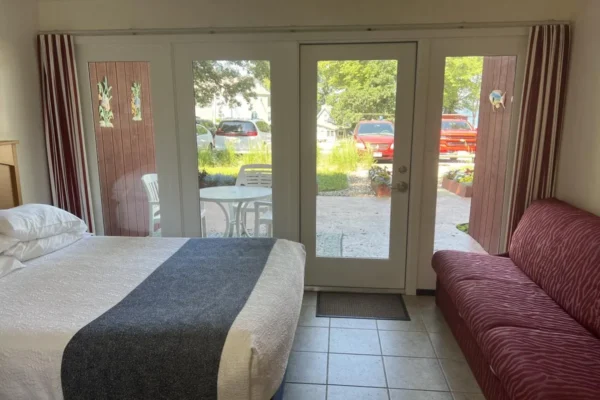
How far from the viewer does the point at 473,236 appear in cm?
325

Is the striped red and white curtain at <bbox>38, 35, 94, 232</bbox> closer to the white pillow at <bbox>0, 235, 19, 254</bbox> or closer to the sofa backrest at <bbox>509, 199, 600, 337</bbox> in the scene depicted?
the white pillow at <bbox>0, 235, 19, 254</bbox>

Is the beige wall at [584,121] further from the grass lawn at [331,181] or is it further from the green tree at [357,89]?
the grass lawn at [331,181]

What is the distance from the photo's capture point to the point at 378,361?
243cm

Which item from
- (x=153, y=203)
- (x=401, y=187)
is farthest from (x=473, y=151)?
(x=153, y=203)

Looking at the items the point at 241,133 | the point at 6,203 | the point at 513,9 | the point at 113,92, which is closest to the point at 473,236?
the point at 513,9

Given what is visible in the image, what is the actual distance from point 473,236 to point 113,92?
3.09 meters

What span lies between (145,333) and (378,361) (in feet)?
4.75

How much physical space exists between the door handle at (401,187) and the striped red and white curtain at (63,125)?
2455mm

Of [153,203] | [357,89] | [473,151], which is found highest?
[357,89]

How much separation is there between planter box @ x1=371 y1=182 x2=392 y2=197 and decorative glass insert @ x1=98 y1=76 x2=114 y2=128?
85.7 inches

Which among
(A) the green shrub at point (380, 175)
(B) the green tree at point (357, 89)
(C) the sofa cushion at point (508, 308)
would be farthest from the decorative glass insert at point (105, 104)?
(C) the sofa cushion at point (508, 308)

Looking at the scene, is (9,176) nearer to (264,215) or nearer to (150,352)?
(264,215)

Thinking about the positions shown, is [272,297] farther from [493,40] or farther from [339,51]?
[493,40]

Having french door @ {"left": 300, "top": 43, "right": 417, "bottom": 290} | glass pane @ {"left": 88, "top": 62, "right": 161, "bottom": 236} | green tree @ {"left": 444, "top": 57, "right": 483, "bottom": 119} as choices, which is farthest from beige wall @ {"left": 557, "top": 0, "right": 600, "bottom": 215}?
glass pane @ {"left": 88, "top": 62, "right": 161, "bottom": 236}
